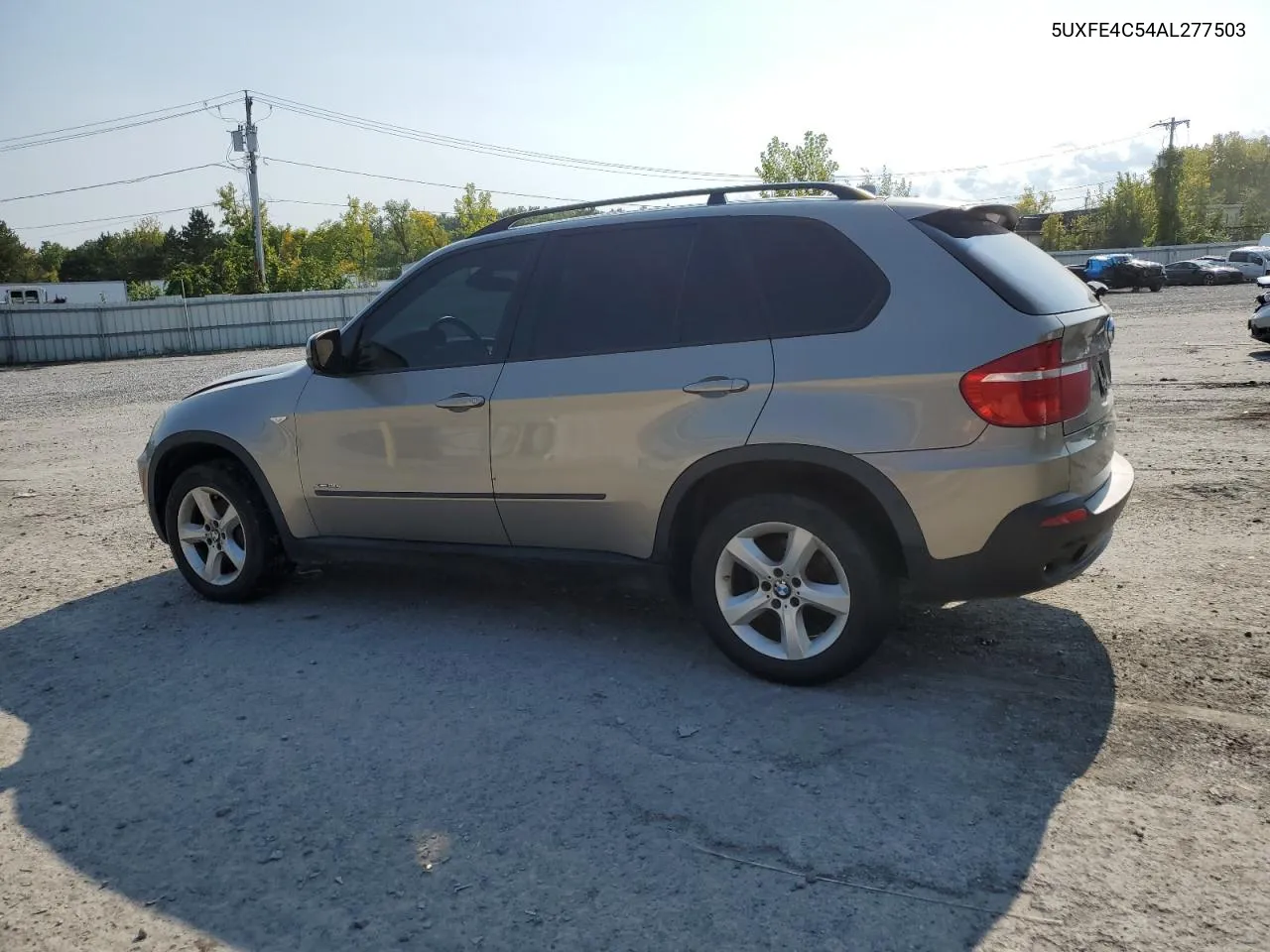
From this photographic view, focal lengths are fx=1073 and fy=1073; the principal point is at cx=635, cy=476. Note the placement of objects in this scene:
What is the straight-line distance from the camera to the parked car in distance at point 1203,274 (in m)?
48.2

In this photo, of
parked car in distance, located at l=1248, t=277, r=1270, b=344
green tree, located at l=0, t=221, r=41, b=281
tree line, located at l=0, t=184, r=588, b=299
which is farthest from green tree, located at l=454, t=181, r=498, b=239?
parked car in distance, located at l=1248, t=277, r=1270, b=344

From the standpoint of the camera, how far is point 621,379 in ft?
14.7

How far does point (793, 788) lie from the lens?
3.44 metres

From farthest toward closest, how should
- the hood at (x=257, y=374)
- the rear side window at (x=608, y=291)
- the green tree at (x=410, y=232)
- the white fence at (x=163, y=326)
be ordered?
1. the green tree at (x=410, y=232)
2. the white fence at (x=163, y=326)
3. the hood at (x=257, y=374)
4. the rear side window at (x=608, y=291)

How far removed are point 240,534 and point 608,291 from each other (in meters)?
2.51

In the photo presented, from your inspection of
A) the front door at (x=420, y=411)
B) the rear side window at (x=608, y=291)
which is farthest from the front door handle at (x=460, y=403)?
the rear side window at (x=608, y=291)

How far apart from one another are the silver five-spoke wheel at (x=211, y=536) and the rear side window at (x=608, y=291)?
6.86 ft

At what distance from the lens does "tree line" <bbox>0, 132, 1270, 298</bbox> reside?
66375 mm

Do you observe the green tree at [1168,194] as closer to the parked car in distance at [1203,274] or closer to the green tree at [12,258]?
the parked car in distance at [1203,274]

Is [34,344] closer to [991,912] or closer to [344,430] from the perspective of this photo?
[344,430]

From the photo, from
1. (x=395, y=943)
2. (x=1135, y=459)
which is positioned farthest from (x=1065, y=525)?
(x=1135, y=459)

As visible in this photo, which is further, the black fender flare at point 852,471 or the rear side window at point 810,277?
the rear side window at point 810,277

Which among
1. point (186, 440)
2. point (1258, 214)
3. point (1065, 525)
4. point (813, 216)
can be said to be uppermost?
point (1258, 214)

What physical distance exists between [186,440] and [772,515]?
3.32 metres
